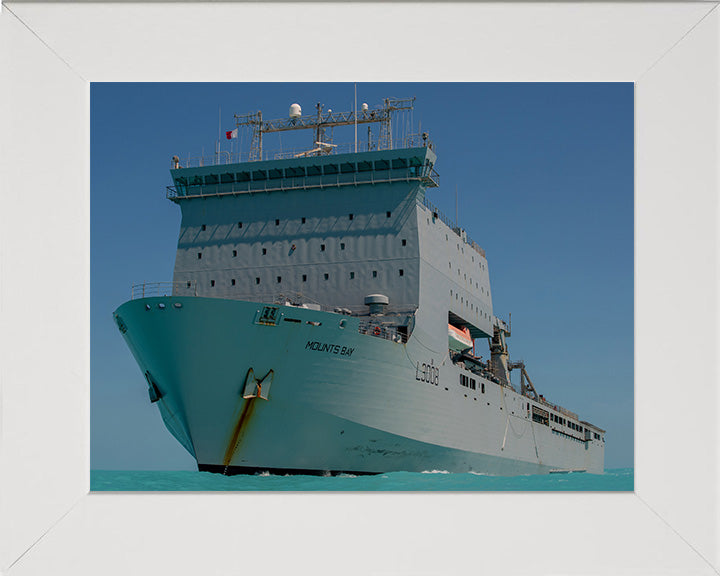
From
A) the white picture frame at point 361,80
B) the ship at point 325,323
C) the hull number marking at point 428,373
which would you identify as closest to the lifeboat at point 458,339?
the ship at point 325,323

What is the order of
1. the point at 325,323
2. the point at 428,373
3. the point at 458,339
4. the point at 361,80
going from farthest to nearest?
1. the point at 458,339
2. the point at 428,373
3. the point at 325,323
4. the point at 361,80

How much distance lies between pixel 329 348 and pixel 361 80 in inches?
280

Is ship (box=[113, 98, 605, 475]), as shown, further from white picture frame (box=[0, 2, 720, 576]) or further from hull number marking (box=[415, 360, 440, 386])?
white picture frame (box=[0, 2, 720, 576])

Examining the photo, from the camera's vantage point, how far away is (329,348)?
14.8 meters

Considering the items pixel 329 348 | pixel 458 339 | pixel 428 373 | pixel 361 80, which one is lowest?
pixel 428 373

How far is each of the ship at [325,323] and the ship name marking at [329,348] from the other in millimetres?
25

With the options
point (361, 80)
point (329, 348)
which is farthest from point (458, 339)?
point (361, 80)

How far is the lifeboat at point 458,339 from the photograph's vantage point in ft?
65.6

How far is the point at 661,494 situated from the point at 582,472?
23.8m

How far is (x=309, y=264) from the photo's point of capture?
17.7 meters

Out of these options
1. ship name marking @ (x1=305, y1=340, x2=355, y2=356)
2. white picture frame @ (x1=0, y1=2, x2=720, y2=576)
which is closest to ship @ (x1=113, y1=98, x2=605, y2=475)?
ship name marking @ (x1=305, y1=340, x2=355, y2=356)

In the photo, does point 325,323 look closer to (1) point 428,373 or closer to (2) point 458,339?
(1) point 428,373

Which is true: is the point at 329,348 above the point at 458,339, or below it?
below
